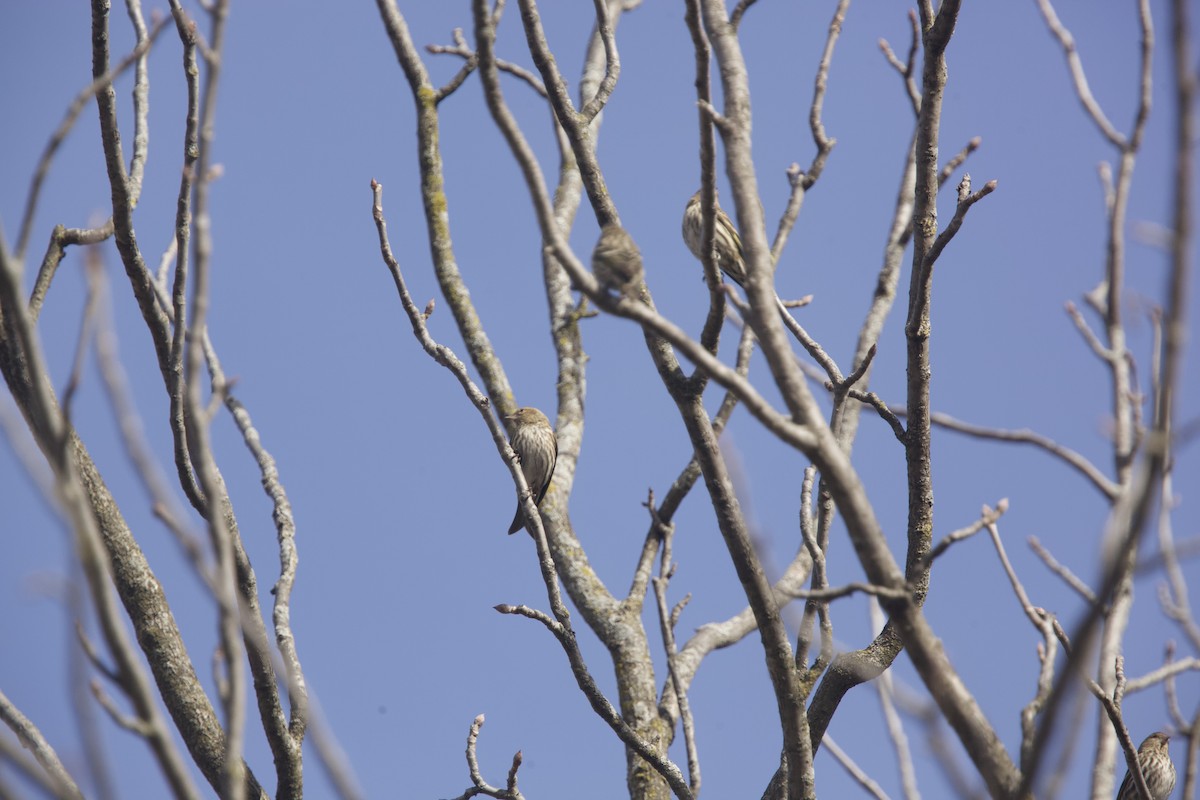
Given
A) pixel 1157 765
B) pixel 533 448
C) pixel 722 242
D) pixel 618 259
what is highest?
pixel 722 242

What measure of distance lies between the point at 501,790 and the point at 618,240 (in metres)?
2.03

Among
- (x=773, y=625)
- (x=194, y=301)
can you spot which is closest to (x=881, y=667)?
(x=773, y=625)

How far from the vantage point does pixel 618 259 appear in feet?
13.3

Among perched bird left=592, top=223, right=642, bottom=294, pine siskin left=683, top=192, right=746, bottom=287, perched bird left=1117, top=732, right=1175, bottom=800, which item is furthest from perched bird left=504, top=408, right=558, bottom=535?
perched bird left=1117, top=732, right=1175, bottom=800

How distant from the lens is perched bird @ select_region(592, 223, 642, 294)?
4.06 meters

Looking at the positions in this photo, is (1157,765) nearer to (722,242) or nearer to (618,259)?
(722,242)

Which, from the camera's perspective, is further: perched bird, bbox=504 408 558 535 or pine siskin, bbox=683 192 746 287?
perched bird, bbox=504 408 558 535

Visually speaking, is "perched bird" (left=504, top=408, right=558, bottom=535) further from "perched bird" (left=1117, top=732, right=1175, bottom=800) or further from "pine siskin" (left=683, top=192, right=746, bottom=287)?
"perched bird" (left=1117, top=732, right=1175, bottom=800)

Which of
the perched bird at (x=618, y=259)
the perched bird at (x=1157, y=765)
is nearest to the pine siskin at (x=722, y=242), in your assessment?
the perched bird at (x=618, y=259)

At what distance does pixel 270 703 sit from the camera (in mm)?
3756

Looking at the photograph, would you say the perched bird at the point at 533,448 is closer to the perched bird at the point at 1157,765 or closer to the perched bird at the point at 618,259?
the perched bird at the point at 618,259

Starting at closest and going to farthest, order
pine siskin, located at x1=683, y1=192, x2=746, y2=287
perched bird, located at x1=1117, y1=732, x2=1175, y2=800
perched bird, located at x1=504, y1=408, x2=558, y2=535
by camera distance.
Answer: pine siskin, located at x1=683, y1=192, x2=746, y2=287 → perched bird, located at x1=1117, y1=732, x2=1175, y2=800 → perched bird, located at x1=504, y1=408, x2=558, y2=535

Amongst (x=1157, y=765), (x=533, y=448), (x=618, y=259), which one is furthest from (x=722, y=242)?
(x=1157, y=765)

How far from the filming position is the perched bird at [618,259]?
4062 mm
